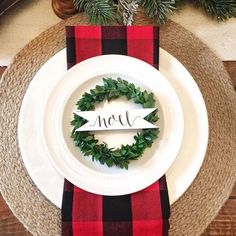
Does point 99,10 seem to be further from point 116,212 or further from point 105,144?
point 116,212

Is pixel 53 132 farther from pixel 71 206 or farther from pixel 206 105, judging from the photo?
pixel 206 105

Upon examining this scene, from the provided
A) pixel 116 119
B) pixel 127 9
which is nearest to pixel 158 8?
pixel 127 9

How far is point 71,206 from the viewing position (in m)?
0.66

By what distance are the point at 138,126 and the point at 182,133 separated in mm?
72

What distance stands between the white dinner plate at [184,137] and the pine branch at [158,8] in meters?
0.08

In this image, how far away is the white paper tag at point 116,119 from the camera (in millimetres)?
655

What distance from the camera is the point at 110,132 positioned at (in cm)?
68

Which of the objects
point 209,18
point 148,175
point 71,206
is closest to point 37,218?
point 71,206

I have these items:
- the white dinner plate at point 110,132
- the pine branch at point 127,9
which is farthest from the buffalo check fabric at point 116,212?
the pine branch at point 127,9

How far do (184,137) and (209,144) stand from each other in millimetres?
55

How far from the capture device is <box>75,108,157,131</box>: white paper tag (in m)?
0.65

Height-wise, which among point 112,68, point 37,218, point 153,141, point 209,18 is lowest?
point 37,218

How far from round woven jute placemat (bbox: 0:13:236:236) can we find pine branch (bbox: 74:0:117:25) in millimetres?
24

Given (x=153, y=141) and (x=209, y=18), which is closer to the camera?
(x=153, y=141)
